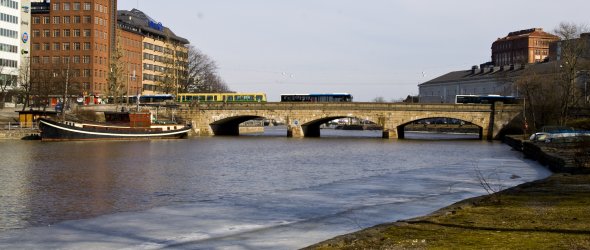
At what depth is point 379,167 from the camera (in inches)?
1955

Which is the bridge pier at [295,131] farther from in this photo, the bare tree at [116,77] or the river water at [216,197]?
the river water at [216,197]

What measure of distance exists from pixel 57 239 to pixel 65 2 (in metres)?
143

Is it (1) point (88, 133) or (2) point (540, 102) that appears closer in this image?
(1) point (88, 133)

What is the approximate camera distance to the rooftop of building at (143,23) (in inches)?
6865

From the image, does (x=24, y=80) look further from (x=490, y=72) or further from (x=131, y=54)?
(x=490, y=72)

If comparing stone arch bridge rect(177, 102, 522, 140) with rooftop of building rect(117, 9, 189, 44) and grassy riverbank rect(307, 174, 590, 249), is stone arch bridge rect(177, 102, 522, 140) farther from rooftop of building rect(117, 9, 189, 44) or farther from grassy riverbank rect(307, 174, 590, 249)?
grassy riverbank rect(307, 174, 590, 249)

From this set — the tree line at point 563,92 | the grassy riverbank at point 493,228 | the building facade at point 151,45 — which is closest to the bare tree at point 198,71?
the building facade at point 151,45

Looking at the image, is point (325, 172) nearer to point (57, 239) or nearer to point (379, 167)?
point (379, 167)

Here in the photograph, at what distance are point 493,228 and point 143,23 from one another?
174 metres

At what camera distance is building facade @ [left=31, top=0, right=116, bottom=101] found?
153750mm

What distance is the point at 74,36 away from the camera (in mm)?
154875

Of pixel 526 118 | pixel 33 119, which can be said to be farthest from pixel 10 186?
pixel 526 118

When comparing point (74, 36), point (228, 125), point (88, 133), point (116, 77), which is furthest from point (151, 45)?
point (88, 133)

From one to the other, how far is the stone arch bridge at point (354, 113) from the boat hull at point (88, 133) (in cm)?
1548
